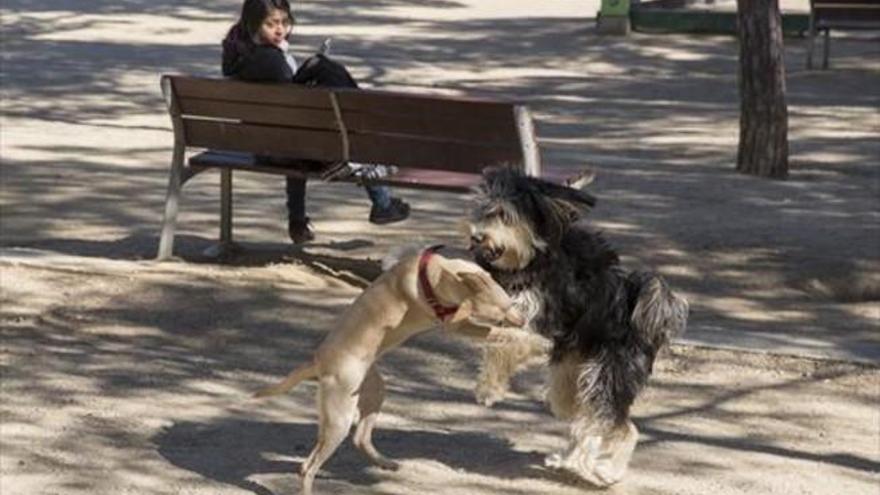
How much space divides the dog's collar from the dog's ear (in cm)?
2

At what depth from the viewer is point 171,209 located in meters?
9.73

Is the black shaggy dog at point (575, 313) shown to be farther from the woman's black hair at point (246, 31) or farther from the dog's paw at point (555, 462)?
the woman's black hair at point (246, 31)

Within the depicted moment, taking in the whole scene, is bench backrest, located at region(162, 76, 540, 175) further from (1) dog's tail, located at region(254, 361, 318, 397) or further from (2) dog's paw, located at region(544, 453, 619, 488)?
(1) dog's tail, located at region(254, 361, 318, 397)

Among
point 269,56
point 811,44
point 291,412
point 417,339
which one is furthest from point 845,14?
point 291,412

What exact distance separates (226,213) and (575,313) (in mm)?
4161

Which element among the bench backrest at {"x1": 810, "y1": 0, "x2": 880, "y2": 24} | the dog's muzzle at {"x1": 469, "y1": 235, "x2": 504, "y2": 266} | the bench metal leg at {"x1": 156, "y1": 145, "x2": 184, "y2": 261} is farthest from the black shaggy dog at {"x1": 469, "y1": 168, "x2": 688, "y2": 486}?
the bench backrest at {"x1": 810, "y1": 0, "x2": 880, "y2": 24}

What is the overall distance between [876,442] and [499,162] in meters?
2.52

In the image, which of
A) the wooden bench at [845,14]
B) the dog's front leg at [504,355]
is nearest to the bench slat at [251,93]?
the dog's front leg at [504,355]

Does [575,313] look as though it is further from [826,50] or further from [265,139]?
[826,50]

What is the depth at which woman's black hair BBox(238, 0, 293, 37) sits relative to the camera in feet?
30.7

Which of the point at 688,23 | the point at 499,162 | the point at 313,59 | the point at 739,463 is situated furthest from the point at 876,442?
the point at 688,23

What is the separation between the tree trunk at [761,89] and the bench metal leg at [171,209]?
16.2 ft

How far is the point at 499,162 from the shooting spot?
8727mm

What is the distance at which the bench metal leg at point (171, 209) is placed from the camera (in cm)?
966
